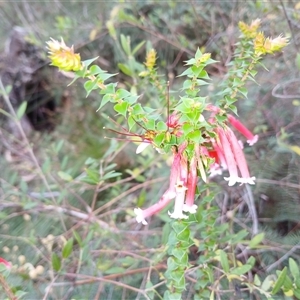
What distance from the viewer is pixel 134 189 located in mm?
1355

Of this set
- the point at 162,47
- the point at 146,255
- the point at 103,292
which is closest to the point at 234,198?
the point at 146,255

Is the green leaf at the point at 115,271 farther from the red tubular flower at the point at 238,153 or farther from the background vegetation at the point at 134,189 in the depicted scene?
the red tubular flower at the point at 238,153

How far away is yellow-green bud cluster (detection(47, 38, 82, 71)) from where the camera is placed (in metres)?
0.60

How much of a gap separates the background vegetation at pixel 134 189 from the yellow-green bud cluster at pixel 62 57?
43 cm

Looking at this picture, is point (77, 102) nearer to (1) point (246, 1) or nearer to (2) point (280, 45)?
(1) point (246, 1)

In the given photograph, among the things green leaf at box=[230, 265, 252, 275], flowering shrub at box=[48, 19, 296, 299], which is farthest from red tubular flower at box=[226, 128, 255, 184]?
A: green leaf at box=[230, 265, 252, 275]

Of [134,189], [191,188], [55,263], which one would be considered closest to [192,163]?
[191,188]

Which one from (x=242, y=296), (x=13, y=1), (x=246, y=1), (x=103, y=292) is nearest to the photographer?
(x=242, y=296)

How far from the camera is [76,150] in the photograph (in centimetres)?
196

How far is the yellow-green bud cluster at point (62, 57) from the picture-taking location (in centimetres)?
60

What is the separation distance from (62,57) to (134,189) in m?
0.80

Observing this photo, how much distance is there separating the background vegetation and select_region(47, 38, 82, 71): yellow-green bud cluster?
430 mm

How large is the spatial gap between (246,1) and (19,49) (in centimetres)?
140

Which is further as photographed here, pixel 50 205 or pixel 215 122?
pixel 50 205
